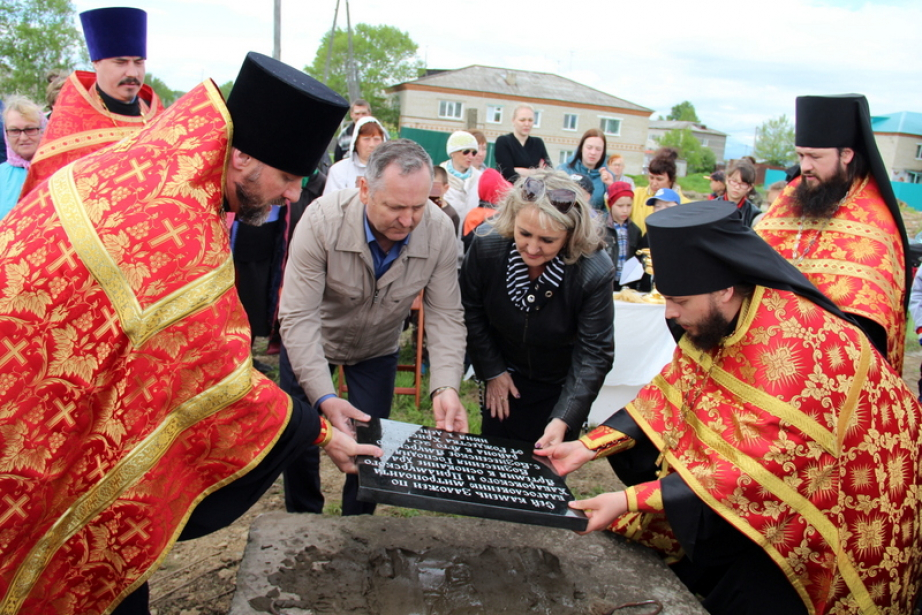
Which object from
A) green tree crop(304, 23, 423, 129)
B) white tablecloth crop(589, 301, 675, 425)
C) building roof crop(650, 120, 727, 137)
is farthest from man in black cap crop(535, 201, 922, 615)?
building roof crop(650, 120, 727, 137)

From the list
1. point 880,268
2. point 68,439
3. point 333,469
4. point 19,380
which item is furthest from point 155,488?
point 880,268

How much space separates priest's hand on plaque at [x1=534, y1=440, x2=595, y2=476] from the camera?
2.92 meters

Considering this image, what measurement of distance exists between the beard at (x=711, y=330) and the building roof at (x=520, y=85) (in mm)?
46893

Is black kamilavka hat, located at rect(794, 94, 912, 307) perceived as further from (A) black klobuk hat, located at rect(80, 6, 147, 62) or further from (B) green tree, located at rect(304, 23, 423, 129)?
(B) green tree, located at rect(304, 23, 423, 129)

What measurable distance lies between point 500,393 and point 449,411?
0.45 m

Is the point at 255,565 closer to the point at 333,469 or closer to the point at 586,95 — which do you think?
the point at 333,469

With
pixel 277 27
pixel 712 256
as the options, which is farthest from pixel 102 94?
pixel 277 27

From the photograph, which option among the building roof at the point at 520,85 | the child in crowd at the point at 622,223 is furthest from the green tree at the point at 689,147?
the child in crowd at the point at 622,223

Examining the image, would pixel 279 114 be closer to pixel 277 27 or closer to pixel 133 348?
pixel 133 348

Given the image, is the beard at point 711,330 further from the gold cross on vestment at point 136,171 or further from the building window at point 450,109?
the building window at point 450,109

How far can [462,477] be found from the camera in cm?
256

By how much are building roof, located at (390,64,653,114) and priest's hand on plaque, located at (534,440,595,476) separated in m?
46.7

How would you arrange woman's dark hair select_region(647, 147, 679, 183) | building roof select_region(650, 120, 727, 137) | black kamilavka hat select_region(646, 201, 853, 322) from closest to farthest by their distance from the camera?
black kamilavka hat select_region(646, 201, 853, 322), woman's dark hair select_region(647, 147, 679, 183), building roof select_region(650, 120, 727, 137)

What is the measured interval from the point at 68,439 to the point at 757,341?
2282mm
